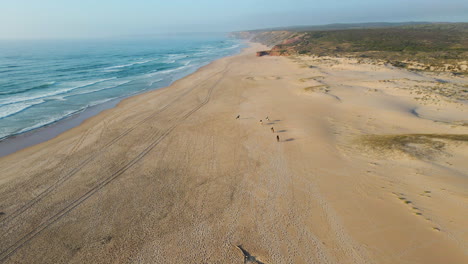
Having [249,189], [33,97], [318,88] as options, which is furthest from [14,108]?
[318,88]

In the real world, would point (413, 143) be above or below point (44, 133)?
below

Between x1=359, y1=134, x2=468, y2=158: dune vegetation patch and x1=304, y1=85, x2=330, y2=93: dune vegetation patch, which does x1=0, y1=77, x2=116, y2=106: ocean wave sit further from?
x1=359, y1=134, x2=468, y2=158: dune vegetation patch

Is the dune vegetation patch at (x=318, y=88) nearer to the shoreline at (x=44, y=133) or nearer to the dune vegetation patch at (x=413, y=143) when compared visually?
the dune vegetation patch at (x=413, y=143)

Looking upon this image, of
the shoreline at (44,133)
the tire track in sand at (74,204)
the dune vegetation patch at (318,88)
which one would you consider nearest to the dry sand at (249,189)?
the tire track in sand at (74,204)

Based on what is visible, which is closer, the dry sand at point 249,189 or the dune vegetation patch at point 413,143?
the dry sand at point 249,189

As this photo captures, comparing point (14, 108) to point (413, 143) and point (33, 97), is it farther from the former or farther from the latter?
point (413, 143)

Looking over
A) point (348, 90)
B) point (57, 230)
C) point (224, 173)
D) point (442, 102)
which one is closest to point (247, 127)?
point (224, 173)

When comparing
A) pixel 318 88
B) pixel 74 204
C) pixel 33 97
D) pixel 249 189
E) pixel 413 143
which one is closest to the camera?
pixel 74 204
